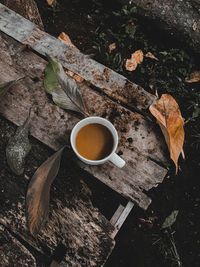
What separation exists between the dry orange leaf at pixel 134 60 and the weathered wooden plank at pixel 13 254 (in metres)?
1.52

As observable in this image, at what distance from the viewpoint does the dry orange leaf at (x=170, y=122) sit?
1.13 meters

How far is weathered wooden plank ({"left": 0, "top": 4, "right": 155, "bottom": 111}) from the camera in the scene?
1.21 m

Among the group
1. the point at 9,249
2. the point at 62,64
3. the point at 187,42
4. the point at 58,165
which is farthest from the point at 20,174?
the point at 187,42

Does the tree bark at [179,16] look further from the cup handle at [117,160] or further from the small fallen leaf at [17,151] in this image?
the small fallen leaf at [17,151]

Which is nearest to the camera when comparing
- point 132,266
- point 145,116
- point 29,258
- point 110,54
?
point 29,258

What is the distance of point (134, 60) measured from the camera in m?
2.02

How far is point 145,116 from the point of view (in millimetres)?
1198

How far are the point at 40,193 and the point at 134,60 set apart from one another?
4.65ft

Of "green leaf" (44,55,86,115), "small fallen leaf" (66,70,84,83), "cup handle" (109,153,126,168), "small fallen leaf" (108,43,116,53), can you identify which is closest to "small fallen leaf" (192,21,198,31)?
"small fallen leaf" (108,43,116,53)

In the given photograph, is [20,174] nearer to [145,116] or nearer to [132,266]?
[145,116]

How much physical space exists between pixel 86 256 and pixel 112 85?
0.80 metres

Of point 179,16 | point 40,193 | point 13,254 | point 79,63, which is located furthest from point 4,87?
Answer: point 179,16

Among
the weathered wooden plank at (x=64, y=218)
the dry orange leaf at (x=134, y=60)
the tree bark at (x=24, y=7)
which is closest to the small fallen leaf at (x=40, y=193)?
the weathered wooden plank at (x=64, y=218)

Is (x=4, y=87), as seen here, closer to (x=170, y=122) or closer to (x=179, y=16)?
(x=170, y=122)
